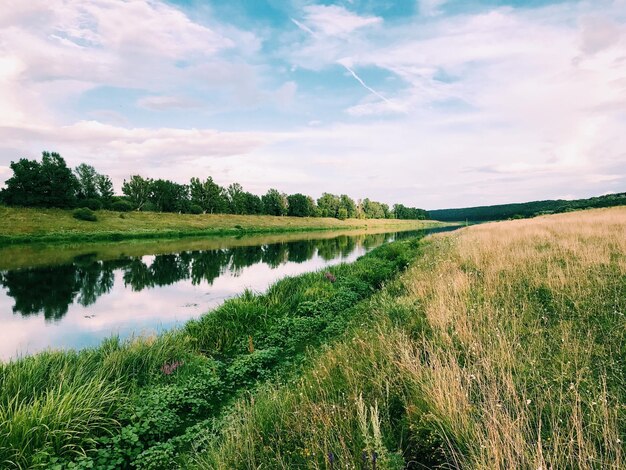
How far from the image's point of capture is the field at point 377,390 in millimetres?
3059

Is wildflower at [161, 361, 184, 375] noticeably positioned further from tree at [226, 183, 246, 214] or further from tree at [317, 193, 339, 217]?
tree at [317, 193, 339, 217]

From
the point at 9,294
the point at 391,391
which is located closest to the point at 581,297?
the point at 391,391

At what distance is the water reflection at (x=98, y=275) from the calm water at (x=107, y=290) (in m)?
0.04

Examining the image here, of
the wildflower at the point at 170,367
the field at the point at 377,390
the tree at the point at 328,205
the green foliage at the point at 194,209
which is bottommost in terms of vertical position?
the wildflower at the point at 170,367

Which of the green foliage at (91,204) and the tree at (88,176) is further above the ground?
the tree at (88,176)

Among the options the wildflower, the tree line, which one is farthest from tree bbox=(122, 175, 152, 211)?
the wildflower

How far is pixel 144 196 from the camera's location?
84.8m

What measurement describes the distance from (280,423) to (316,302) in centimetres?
794

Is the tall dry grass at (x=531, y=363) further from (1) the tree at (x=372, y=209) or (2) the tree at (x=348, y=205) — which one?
(1) the tree at (x=372, y=209)

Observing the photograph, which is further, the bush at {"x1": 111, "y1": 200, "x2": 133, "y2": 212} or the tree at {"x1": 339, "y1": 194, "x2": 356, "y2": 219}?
the tree at {"x1": 339, "y1": 194, "x2": 356, "y2": 219}

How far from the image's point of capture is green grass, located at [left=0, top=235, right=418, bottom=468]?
170 inches

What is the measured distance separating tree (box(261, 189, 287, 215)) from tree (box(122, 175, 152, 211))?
36.6m

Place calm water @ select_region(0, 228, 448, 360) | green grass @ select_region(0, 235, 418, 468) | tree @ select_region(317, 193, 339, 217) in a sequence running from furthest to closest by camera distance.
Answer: tree @ select_region(317, 193, 339, 217) → calm water @ select_region(0, 228, 448, 360) → green grass @ select_region(0, 235, 418, 468)

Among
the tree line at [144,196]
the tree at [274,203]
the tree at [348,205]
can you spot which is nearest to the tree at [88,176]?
the tree line at [144,196]
